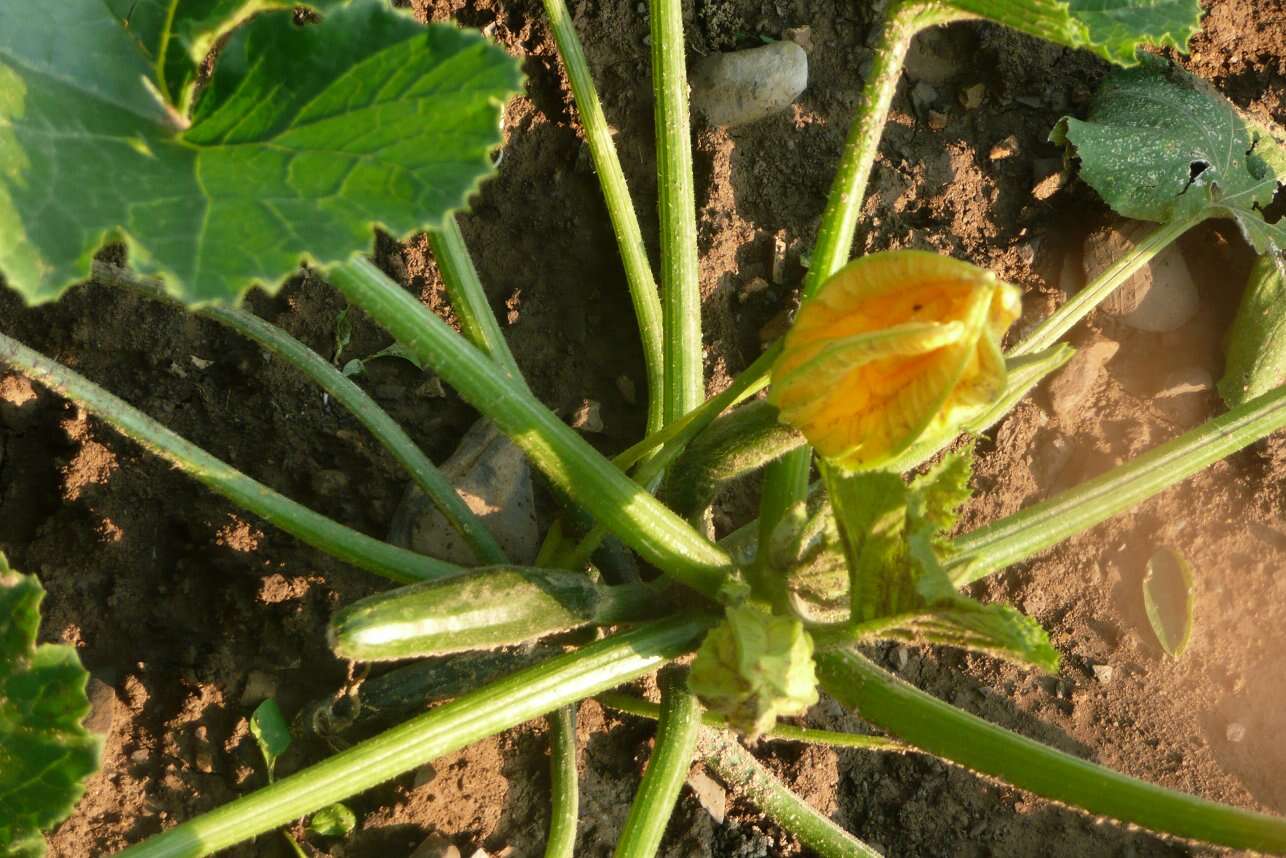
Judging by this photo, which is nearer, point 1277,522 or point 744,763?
point 744,763

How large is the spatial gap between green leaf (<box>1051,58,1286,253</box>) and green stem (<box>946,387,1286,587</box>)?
0.66 metres

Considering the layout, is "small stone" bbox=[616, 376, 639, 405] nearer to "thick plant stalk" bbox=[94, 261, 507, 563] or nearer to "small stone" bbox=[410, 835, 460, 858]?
"thick plant stalk" bbox=[94, 261, 507, 563]

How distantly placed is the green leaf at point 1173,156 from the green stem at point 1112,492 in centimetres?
66

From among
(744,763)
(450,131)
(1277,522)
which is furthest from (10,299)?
(1277,522)

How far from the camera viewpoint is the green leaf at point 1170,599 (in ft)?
8.53

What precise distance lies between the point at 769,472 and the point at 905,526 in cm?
54

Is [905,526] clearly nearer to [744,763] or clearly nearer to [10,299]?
[744,763]

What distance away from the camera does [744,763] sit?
2170mm

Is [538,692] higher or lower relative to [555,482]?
lower

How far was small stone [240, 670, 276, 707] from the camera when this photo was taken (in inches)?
86.7

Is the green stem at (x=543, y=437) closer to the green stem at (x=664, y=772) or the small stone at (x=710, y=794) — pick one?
the green stem at (x=664, y=772)

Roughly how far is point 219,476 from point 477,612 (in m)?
0.46

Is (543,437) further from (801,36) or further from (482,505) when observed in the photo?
(801,36)

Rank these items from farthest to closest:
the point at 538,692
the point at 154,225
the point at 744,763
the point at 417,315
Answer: the point at 744,763, the point at 538,692, the point at 417,315, the point at 154,225
